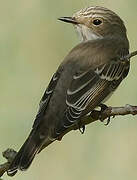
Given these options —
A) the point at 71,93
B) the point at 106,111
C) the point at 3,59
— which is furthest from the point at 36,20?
the point at 106,111

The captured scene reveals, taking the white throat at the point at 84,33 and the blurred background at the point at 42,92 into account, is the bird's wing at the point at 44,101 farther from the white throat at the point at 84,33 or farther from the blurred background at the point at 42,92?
the blurred background at the point at 42,92

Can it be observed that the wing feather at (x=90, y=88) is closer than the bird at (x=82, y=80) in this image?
No

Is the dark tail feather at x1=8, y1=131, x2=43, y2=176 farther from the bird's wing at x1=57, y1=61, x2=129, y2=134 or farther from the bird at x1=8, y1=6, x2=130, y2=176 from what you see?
the bird's wing at x1=57, y1=61, x2=129, y2=134

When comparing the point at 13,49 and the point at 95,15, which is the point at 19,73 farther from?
the point at 95,15

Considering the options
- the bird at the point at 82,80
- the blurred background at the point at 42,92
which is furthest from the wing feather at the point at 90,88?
the blurred background at the point at 42,92

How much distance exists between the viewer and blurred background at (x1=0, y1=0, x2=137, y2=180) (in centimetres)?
1058

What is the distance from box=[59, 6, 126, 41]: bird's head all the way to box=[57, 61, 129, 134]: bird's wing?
1.69 feet

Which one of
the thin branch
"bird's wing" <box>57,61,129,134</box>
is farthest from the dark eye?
the thin branch

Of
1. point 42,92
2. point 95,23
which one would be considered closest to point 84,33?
point 95,23

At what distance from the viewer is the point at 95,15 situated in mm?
9320

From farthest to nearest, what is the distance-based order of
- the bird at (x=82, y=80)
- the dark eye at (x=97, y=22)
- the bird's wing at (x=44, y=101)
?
the dark eye at (x=97, y=22)
the bird's wing at (x=44, y=101)
the bird at (x=82, y=80)

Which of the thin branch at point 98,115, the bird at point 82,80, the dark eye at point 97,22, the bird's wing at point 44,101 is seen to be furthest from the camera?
the dark eye at point 97,22

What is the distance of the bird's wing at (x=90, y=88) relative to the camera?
8.07 metres

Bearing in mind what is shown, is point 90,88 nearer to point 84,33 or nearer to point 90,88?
point 90,88
